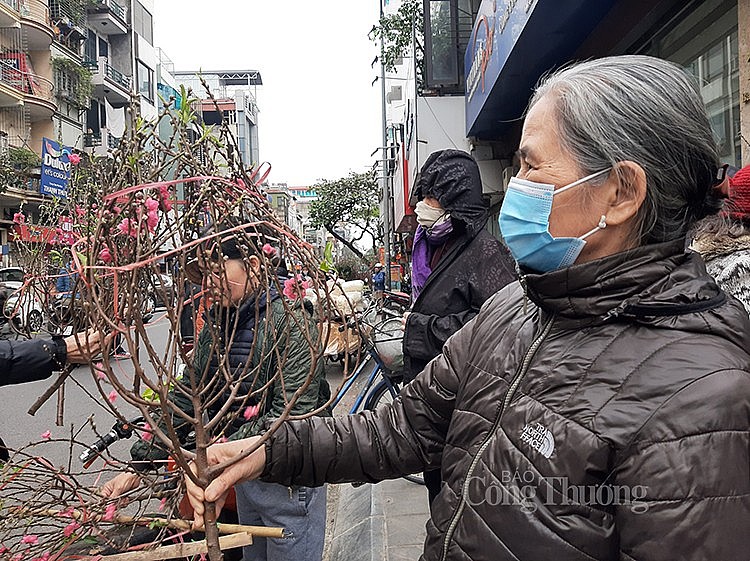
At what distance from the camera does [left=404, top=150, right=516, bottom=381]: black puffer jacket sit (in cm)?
315

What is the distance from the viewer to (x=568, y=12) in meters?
4.78

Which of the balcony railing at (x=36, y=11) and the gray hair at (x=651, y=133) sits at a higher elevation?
the balcony railing at (x=36, y=11)

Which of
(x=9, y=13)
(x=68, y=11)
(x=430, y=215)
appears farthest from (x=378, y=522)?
(x=68, y=11)

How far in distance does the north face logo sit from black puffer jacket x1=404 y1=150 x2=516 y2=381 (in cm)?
191

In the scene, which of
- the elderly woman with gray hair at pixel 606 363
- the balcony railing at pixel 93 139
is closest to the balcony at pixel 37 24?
the balcony railing at pixel 93 139

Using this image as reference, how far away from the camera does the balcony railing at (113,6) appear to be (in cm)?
3219

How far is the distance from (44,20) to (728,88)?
97.1 ft

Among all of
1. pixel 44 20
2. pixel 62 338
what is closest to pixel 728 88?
pixel 62 338

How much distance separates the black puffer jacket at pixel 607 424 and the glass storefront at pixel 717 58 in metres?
2.79

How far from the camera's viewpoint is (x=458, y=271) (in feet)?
10.5

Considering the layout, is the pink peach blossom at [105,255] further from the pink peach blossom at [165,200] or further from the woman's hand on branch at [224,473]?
the woman's hand on branch at [224,473]

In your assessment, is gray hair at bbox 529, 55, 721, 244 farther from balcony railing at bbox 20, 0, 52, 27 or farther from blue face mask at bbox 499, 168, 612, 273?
balcony railing at bbox 20, 0, 52, 27

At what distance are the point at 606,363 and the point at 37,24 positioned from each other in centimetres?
3036

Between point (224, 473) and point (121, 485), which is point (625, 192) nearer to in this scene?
point (224, 473)
